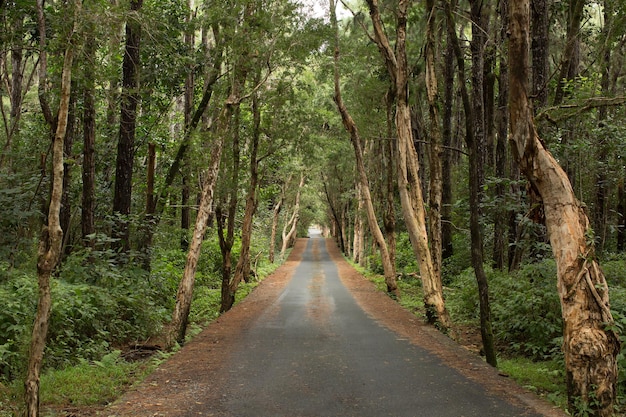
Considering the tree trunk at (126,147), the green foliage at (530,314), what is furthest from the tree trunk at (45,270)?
the tree trunk at (126,147)

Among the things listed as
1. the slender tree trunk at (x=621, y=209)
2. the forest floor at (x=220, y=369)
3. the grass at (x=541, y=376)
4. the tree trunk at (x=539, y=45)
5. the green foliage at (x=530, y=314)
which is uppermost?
the tree trunk at (x=539, y=45)

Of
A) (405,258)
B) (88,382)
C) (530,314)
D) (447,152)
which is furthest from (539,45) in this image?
(405,258)

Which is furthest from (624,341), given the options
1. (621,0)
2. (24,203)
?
(24,203)

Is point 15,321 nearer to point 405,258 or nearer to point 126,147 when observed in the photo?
point 126,147

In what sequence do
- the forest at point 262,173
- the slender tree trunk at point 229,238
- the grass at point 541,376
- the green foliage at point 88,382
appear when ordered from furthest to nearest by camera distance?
the slender tree trunk at point 229,238, the grass at point 541,376, the forest at point 262,173, the green foliage at point 88,382

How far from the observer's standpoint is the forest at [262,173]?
662cm

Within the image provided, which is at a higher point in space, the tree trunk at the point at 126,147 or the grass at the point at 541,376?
the tree trunk at the point at 126,147

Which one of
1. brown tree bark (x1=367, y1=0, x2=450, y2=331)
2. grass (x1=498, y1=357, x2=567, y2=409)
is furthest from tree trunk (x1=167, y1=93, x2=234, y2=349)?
grass (x1=498, y1=357, x2=567, y2=409)

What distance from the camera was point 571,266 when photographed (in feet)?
21.1

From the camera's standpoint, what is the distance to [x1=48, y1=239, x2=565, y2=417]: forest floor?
6.40m

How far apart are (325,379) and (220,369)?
190 cm

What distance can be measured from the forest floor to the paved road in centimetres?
29

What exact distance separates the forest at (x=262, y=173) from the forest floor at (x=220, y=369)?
0.42 m

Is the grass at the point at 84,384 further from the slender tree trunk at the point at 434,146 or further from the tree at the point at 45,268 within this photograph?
the slender tree trunk at the point at 434,146
